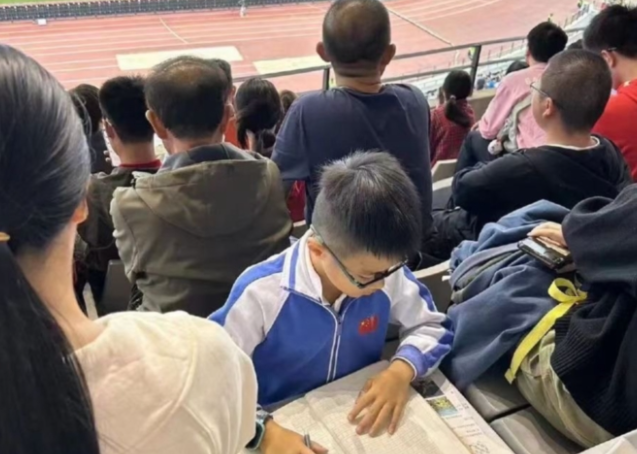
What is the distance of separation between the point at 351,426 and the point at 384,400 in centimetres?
7

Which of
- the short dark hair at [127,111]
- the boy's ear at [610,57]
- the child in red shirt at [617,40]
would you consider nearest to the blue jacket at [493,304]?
the short dark hair at [127,111]

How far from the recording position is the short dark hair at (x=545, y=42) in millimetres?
2520

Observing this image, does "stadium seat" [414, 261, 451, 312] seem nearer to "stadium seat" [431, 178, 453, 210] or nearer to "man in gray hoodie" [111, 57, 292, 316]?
"man in gray hoodie" [111, 57, 292, 316]

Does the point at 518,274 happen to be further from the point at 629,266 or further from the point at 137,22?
the point at 137,22

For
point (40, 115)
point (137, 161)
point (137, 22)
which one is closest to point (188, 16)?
point (137, 22)

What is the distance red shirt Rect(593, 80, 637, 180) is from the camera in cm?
186

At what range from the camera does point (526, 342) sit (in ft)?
3.79

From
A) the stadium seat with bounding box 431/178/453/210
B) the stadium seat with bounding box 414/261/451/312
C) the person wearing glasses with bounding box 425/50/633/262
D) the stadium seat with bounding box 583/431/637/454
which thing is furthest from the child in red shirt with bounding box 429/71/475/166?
the stadium seat with bounding box 583/431/637/454

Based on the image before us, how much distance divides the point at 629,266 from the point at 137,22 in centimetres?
1463

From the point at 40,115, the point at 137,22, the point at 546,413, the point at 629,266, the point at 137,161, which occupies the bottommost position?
the point at 137,22

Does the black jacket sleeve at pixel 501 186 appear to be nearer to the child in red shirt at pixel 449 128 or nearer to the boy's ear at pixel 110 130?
the boy's ear at pixel 110 130

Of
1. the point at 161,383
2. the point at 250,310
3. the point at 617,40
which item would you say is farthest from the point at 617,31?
the point at 161,383

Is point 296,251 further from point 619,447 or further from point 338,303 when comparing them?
point 619,447

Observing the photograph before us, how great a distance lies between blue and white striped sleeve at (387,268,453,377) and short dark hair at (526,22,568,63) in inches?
65.2
